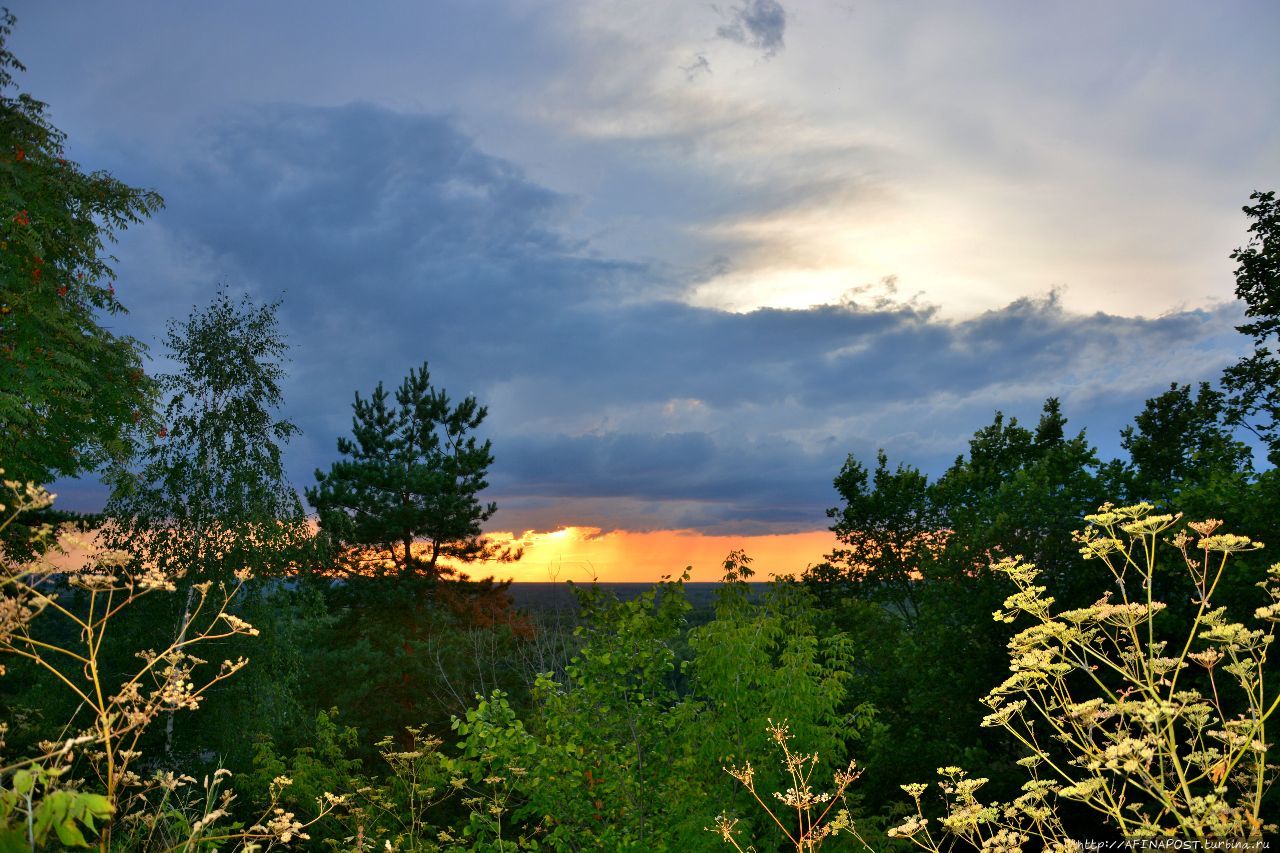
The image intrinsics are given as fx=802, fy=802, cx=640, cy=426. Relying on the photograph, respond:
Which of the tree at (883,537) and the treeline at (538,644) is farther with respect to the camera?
the tree at (883,537)

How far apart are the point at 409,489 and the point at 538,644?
23.0ft

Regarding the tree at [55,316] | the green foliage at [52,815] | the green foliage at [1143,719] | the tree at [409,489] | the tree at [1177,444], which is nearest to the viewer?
the green foliage at [52,815]

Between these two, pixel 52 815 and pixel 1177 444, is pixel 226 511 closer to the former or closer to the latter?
pixel 52 815

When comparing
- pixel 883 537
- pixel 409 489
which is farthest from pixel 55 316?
pixel 883 537

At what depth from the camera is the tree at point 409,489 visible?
25844 mm

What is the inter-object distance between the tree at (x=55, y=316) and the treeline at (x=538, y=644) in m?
0.07

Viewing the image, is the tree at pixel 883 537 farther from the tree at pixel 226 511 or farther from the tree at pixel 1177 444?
the tree at pixel 226 511

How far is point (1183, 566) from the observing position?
557 inches

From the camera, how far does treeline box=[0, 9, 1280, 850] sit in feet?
12.6

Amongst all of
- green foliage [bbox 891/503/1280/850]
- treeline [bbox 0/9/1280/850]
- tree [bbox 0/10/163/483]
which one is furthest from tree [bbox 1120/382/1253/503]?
tree [bbox 0/10/163/483]

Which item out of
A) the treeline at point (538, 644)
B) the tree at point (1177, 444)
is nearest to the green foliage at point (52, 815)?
the treeline at point (538, 644)

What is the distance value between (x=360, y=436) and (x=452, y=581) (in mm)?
5831

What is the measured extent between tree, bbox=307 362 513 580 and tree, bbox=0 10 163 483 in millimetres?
9771

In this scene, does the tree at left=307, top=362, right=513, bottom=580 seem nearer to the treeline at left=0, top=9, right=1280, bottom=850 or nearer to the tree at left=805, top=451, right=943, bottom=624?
the treeline at left=0, top=9, right=1280, bottom=850
